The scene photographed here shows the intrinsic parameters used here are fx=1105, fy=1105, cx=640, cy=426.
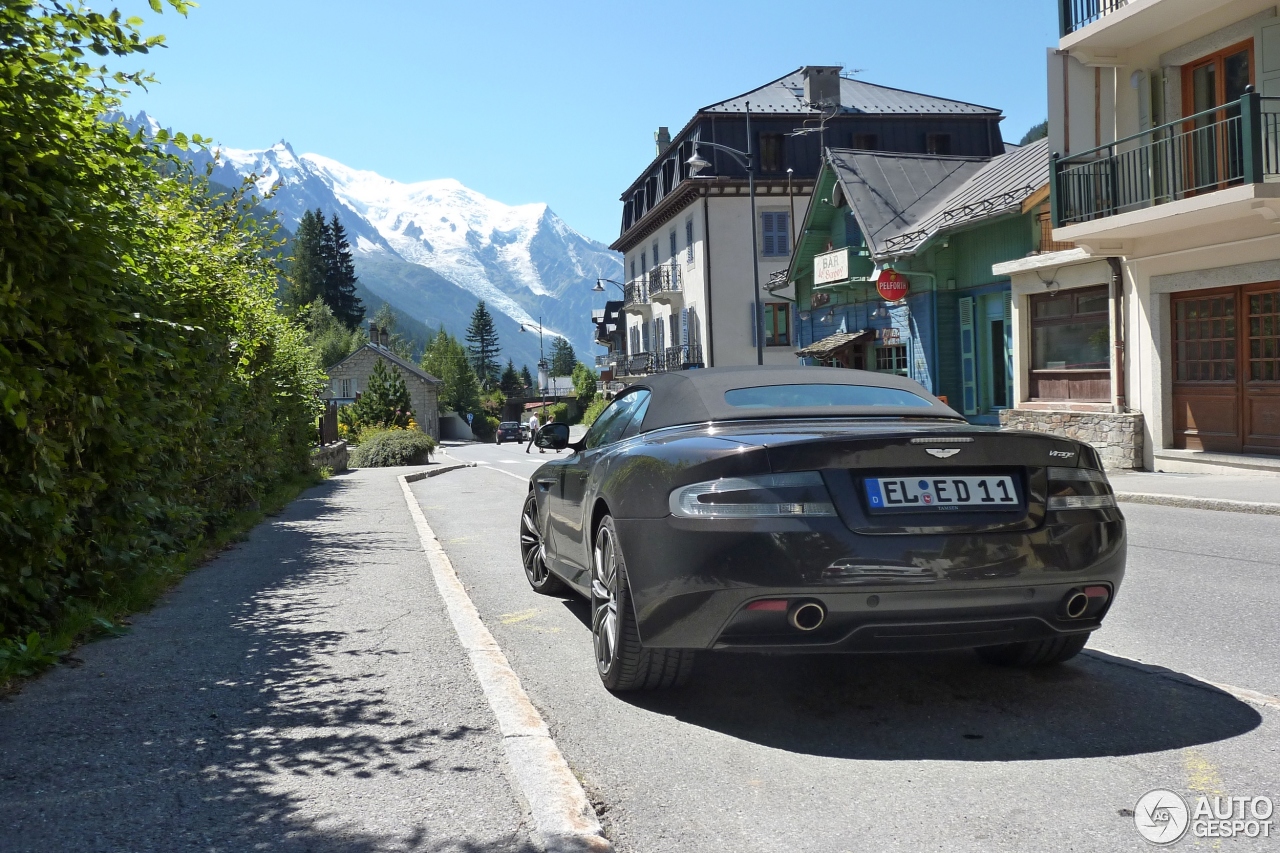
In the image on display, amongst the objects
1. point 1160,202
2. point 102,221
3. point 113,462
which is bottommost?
point 113,462

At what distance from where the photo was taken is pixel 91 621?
18.8 feet

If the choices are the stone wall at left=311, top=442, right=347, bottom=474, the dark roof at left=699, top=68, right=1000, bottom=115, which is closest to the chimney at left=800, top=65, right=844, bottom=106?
the dark roof at left=699, top=68, right=1000, bottom=115

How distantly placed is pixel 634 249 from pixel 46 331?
57.8 metres

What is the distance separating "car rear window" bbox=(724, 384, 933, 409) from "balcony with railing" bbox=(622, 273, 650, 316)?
50.7 m

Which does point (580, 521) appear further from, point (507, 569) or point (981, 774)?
point (507, 569)

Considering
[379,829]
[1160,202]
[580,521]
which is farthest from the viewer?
[1160,202]

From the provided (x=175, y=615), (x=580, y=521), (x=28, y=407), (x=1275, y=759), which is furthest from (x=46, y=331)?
(x=1275, y=759)

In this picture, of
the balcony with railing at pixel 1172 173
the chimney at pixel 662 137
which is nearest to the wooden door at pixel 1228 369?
the balcony with railing at pixel 1172 173

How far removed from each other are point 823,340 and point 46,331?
2852cm

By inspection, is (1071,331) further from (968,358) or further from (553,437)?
(553,437)

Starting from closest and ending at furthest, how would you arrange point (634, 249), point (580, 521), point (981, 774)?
point (981, 774) < point (580, 521) < point (634, 249)

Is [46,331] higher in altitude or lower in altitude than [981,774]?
higher

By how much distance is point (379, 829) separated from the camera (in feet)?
10.2

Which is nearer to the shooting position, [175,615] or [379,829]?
[379,829]
